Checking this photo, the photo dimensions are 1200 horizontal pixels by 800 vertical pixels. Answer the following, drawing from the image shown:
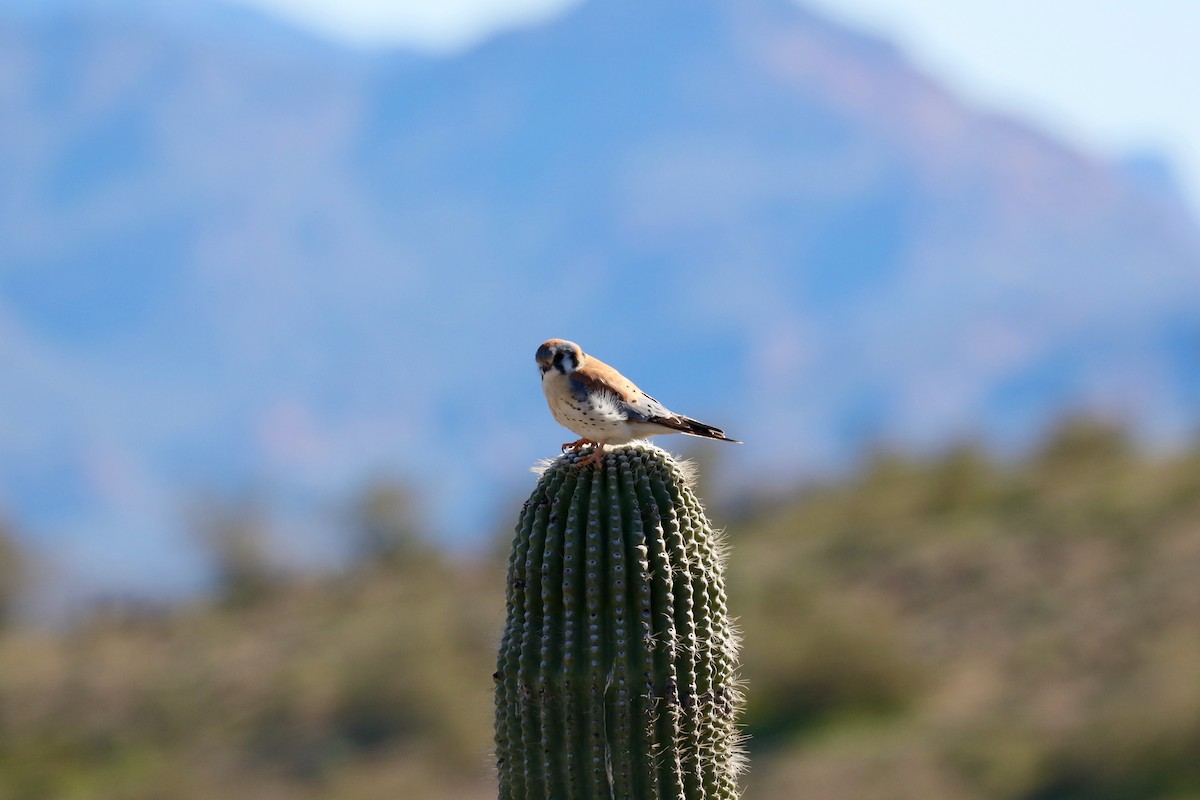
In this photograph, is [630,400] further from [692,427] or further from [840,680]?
[840,680]

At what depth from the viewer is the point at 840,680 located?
23.1 m

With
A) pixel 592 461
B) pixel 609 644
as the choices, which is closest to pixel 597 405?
pixel 592 461

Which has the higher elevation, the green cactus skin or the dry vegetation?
the dry vegetation

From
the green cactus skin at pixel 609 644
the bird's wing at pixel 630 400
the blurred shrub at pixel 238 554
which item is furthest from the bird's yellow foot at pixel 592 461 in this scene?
the blurred shrub at pixel 238 554

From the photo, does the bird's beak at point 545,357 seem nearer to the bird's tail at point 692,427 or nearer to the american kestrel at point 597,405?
the american kestrel at point 597,405

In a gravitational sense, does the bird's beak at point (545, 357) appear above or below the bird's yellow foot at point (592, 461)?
above

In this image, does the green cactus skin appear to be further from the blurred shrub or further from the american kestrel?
the blurred shrub

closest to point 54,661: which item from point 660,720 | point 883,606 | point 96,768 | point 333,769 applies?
point 96,768

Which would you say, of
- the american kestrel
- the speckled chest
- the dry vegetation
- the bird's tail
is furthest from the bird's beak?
the dry vegetation

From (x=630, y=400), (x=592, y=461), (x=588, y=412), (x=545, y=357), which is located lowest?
(x=592, y=461)

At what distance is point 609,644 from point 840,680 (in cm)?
1802

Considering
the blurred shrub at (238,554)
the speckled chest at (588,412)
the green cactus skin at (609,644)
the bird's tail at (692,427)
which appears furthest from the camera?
the blurred shrub at (238,554)

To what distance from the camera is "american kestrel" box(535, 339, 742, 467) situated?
6.14m

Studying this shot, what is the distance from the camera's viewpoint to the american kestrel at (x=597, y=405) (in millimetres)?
6141
